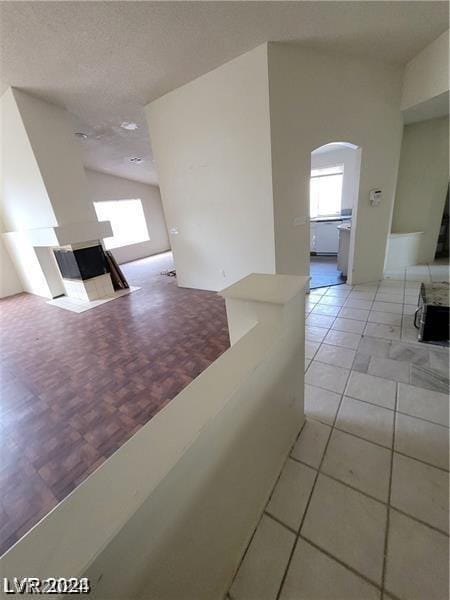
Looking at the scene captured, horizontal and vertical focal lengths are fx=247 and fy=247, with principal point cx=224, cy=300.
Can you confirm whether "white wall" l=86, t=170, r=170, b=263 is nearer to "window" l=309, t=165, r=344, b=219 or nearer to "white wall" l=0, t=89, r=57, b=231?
"white wall" l=0, t=89, r=57, b=231

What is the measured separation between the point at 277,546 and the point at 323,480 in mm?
399

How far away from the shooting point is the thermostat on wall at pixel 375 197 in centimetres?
356

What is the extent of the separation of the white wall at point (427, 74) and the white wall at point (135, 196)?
6909 millimetres

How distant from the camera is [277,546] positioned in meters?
1.13

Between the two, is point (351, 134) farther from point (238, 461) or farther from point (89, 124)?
A: point (89, 124)

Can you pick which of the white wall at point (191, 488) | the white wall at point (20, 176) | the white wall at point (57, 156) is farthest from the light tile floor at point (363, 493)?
the white wall at point (20, 176)

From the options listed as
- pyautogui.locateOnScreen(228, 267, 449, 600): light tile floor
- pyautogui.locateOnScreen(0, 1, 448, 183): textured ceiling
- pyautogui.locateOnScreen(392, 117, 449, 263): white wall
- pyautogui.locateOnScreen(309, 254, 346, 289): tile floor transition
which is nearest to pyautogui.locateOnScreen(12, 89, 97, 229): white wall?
pyautogui.locateOnScreen(0, 1, 448, 183): textured ceiling

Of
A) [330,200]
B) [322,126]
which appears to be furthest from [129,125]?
[330,200]

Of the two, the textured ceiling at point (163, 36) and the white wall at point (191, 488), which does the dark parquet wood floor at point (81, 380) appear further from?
the textured ceiling at point (163, 36)

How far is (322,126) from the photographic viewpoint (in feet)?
9.94

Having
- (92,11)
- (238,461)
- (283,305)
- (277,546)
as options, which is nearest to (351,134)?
(92,11)

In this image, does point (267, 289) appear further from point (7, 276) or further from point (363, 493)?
point (7, 276)

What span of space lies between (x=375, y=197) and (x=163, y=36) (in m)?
3.22

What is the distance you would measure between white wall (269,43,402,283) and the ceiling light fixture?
283 centimetres
